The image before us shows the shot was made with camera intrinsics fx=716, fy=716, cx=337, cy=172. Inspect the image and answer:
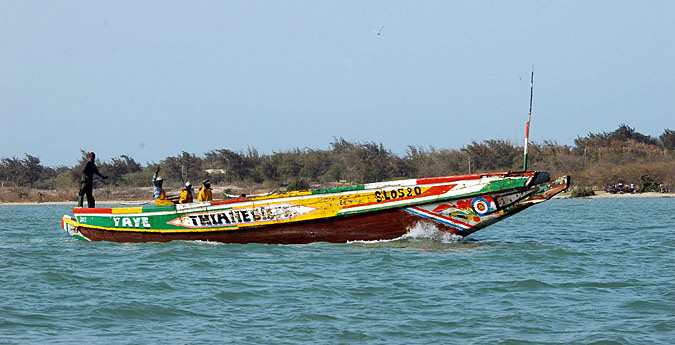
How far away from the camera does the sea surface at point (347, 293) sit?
7.32 m

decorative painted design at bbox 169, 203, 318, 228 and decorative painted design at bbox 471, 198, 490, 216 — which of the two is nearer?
decorative painted design at bbox 471, 198, 490, 216

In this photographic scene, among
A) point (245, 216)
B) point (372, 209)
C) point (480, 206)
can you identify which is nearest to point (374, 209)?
point (372, 209)

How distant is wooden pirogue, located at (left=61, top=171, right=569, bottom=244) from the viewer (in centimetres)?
1273

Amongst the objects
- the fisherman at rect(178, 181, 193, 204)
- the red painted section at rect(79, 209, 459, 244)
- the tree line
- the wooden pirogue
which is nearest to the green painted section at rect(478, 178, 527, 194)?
the wooden pirogue

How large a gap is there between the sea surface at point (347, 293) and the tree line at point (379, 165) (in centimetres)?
2905

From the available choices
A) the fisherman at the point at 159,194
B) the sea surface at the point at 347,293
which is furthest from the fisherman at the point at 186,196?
the sea surface at the point at 347,293

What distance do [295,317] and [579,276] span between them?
4555 millimetres

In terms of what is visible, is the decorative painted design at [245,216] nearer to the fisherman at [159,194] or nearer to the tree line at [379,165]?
the fisherman at [159,194]

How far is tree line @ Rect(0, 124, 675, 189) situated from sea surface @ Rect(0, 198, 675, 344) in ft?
95.3

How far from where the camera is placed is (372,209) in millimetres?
12812

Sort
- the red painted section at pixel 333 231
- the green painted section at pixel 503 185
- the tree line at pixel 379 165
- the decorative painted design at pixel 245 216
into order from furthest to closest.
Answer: the tree line at pixel 379 165 → the decorative painted design at pixel 245 216 → the red painted section at pixel 333 231 → the green painted section at pixel 503 185

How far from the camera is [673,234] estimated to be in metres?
16.6

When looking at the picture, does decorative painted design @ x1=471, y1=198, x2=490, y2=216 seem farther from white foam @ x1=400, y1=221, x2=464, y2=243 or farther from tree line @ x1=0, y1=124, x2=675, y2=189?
tree line @ x1=0, y1=124, x2=675, y2=189

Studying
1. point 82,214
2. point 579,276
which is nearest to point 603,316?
point 579,276
